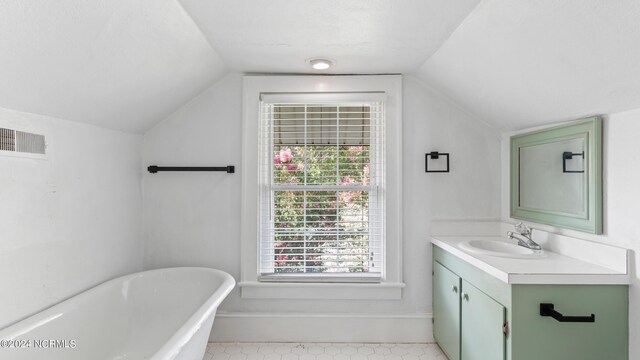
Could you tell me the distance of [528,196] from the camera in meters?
2.29

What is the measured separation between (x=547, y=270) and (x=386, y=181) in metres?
1.19

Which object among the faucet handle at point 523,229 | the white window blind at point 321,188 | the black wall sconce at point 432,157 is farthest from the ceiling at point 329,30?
the faucet handle at point 523,229

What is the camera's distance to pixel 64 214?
72.8 inches

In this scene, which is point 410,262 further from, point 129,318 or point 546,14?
point 129,318

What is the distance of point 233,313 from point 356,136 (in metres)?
1.66

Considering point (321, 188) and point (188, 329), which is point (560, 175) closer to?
point (321, 188)

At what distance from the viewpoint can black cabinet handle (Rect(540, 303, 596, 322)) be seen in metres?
1.51

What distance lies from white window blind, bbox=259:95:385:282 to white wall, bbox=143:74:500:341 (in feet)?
0.71

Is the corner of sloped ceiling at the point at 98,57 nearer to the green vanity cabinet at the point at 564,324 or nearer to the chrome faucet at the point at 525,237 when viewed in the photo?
the green vanity cabinet at the point at 564,324

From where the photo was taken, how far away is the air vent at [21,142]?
4.89 feet

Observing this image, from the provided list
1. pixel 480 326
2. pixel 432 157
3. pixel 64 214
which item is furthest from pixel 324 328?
pixel 64 214

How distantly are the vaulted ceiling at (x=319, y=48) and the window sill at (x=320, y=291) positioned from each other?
58.4 inches

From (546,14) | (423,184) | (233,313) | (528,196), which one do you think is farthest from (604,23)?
(233,313)

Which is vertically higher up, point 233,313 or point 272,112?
point 272,112
